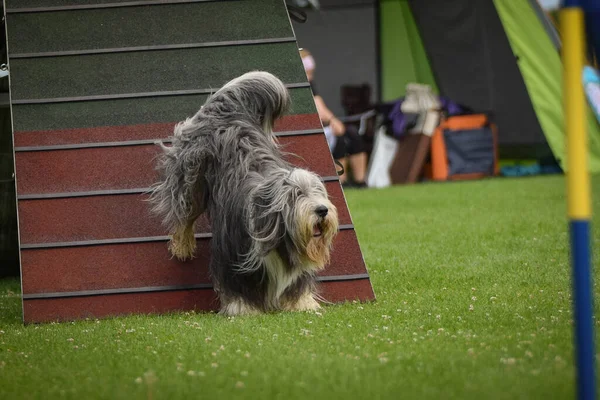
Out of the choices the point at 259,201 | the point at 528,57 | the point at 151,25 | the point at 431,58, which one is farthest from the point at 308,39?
the point at 259,201

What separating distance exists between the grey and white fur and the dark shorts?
7.86m

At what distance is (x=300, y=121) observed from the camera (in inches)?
246

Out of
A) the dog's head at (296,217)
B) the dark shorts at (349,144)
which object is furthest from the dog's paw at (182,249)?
the dark shorts at (349,144)

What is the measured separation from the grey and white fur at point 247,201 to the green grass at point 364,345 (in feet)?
0.80

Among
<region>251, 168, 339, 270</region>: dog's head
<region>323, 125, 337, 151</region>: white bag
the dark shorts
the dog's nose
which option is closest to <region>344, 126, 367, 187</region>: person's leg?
the dark shorts

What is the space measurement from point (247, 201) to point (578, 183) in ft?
9.36

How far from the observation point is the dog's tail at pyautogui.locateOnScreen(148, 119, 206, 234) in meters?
5.81

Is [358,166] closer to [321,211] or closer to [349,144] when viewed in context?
[349,144]

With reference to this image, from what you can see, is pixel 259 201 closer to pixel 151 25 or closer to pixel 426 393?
pixel 151 25

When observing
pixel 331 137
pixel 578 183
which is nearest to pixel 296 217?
pixel 578 183

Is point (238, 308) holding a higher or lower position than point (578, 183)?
lower

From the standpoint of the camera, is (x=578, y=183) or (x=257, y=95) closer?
(x=578, y=183)

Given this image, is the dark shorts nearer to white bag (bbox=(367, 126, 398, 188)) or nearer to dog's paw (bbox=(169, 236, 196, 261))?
white bag (bbox=(367, 126, 398, 188))

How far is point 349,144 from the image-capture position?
1445cm
